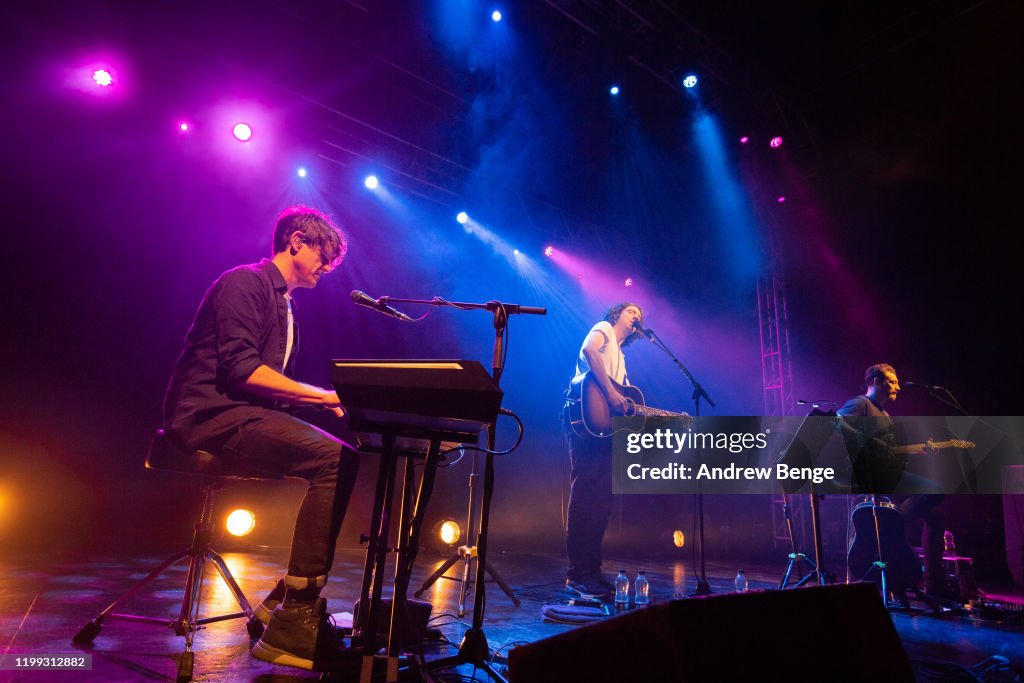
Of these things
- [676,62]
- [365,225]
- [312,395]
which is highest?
[676,62]

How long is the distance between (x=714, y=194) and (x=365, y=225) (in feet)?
20.2

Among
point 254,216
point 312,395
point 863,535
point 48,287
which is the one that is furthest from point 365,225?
point 863,535

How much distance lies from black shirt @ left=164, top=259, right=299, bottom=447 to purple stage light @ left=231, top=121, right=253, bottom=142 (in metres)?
5.15

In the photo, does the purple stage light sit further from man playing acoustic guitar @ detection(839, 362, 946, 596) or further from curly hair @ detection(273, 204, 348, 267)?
man playing acoustic guitar @ detection(839, 362, 946, 596)

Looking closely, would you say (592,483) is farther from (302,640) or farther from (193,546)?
(193,546)

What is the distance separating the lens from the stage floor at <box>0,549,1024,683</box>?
2.22m

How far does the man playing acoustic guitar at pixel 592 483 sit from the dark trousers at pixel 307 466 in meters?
2.62

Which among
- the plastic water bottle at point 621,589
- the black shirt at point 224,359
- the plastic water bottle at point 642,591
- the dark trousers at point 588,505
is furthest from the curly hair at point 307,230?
the plastic water bottle at point 642,591

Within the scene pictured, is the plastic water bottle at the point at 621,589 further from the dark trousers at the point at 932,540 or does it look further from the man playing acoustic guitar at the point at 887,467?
the dark trousers at the point at 932,540

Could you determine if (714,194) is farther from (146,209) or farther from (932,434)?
(146,209)

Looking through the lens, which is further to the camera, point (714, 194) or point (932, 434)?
point (714, 194)

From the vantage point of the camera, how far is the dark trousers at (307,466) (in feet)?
7.46

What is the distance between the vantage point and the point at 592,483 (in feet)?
15.1

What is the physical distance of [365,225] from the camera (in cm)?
861
